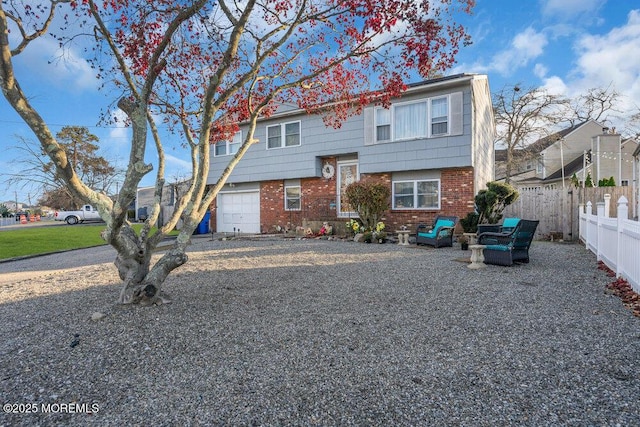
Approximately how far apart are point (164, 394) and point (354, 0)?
482cm

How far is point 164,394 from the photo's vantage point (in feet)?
7.83

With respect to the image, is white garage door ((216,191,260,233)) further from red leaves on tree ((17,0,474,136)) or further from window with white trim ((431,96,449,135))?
red leaves on tree ((17,0,474,136))

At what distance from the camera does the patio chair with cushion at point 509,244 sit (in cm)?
681

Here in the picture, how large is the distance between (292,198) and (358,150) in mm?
3898

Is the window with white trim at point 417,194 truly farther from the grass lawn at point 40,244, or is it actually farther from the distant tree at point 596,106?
the distant tree at point 596,106

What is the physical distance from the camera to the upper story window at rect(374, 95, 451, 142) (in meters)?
11.9

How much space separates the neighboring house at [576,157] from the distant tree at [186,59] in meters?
20.7

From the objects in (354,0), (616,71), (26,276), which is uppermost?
(616,71)

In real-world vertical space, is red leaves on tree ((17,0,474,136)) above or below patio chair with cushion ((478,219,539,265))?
above

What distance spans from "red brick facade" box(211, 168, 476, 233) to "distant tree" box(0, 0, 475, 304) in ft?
23.1

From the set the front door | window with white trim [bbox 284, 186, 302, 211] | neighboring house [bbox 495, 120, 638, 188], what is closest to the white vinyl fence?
the front door

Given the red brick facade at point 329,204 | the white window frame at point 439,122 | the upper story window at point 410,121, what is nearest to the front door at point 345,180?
the red brick facade at point 329,204

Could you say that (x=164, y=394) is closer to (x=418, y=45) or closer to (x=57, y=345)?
(x=57, y=345)

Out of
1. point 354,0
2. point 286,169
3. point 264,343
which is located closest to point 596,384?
point 264,343
